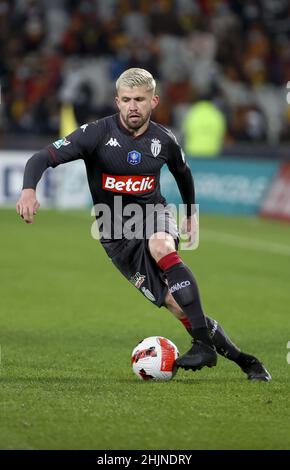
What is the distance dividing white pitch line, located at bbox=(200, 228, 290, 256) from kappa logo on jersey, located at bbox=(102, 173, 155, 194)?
853cm

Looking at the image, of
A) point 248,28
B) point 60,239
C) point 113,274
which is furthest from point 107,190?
point 248,28

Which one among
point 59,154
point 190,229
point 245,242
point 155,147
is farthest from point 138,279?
point 245,242

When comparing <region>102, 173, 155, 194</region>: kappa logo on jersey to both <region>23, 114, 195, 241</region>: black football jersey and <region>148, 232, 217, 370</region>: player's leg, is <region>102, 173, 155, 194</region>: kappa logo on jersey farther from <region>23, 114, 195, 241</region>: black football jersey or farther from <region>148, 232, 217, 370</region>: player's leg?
<region>148, 232, 217, 370</region>: player's leg

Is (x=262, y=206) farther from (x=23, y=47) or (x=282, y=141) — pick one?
(x=23, y=47)

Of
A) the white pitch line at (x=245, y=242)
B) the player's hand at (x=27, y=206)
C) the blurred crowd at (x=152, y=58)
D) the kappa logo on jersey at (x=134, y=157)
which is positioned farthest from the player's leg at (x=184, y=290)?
the blurred crowd at (x=152, y=58)

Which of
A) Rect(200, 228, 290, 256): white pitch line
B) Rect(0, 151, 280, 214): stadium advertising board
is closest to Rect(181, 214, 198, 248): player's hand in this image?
Rect(200, 228, 290, 256): white pitch line

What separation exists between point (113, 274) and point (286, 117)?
12.2 metres

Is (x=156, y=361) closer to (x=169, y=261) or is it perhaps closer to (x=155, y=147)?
(x=169, y=261)

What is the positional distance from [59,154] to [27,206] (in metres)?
0.56

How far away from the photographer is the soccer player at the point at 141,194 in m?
7.37

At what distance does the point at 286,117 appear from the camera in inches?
1006

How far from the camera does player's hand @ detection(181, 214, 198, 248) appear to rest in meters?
7.90

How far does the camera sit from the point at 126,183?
7.65 metres
